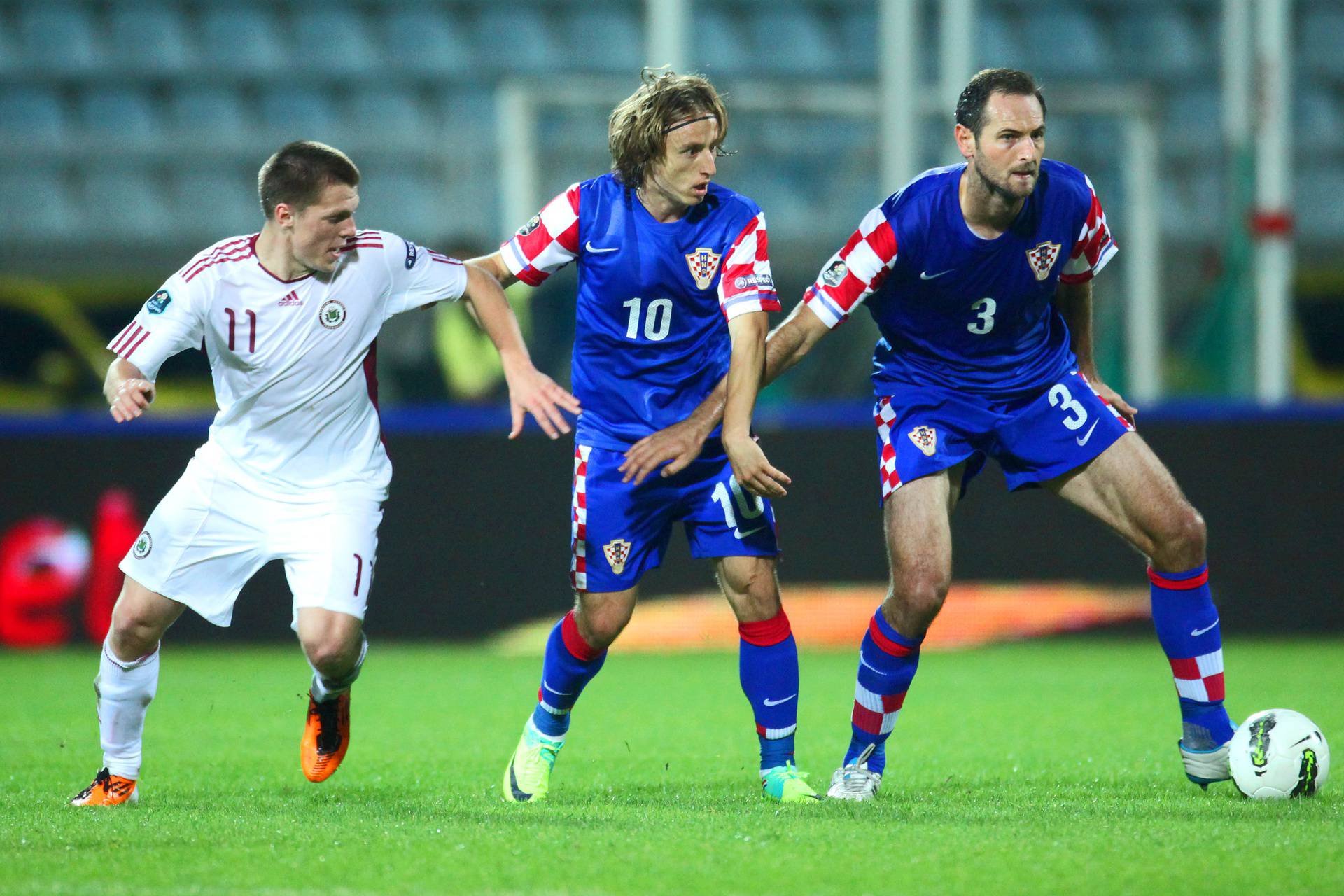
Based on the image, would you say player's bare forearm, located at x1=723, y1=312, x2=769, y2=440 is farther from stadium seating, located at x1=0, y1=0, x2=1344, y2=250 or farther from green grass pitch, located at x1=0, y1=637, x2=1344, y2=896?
stadium seating, located at x1=0, y1=0, x2=1344, y2=250

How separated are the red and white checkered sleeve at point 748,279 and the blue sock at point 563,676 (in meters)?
1.09

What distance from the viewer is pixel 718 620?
927cm

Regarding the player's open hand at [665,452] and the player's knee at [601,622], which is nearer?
the player's open hand at [665,452]

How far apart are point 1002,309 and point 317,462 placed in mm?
2085

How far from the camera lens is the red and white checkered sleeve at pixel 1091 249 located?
4.80m

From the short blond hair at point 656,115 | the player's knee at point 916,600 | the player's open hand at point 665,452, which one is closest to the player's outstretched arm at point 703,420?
the player's open hand at point 665,452

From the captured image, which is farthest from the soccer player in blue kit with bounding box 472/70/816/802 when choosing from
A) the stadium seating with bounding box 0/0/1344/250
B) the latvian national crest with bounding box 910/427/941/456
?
the stadium seating with bounding box 0/0/1344/250

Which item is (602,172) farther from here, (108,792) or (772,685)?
(108,792)

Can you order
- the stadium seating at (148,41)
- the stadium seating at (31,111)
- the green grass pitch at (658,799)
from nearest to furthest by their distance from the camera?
the green grass pitch at (658,799)
the stadium seating at (31,111)
the stadium seating at (148,41)

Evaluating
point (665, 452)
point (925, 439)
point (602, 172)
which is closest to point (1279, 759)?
point (925, 439)

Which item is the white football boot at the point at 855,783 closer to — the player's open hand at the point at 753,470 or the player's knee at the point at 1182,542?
the player's open hand at the point at 753,470

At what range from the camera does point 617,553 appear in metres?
4.82

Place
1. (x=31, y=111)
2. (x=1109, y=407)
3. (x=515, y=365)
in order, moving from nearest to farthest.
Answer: (x=515, y=365), (x=1109, y=407), (x=31, y=111)

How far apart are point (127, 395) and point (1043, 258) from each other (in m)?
2.60
